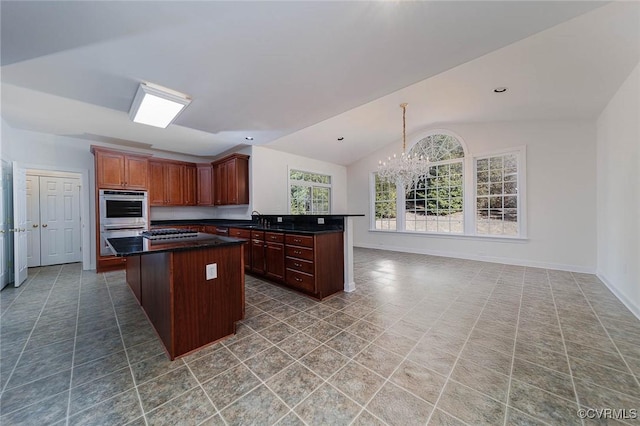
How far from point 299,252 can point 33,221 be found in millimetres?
5965

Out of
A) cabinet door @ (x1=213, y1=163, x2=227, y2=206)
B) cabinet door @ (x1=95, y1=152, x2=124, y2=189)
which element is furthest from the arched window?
cabinet door @ (x1=95, y1=152, x2=124, y2=189)

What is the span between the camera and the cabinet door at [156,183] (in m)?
5.47

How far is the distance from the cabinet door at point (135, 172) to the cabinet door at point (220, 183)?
141cm

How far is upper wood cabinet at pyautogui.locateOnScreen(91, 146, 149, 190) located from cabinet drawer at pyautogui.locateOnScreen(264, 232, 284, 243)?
3.27m

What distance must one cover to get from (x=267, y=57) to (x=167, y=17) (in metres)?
0.76

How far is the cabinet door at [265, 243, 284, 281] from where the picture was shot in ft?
11.6

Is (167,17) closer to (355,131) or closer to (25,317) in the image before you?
(25,317)

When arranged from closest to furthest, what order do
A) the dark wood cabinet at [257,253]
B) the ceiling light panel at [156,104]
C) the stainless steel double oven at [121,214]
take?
the ceiling light panel at [156,104]
the dark wood cabinet at [257,253]
the stainless steel double oven at [121,214]

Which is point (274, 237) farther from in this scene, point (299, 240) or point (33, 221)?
point (33, 221)

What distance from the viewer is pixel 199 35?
5.93ft

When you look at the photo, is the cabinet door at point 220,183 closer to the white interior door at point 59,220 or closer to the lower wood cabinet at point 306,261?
the lower wood cabinet at point 306,261

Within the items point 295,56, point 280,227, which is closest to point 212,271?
point 280,227

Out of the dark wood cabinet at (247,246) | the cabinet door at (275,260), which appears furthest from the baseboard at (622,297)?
the dark wood cabinet at (247,246)

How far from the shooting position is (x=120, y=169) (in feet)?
15.6
